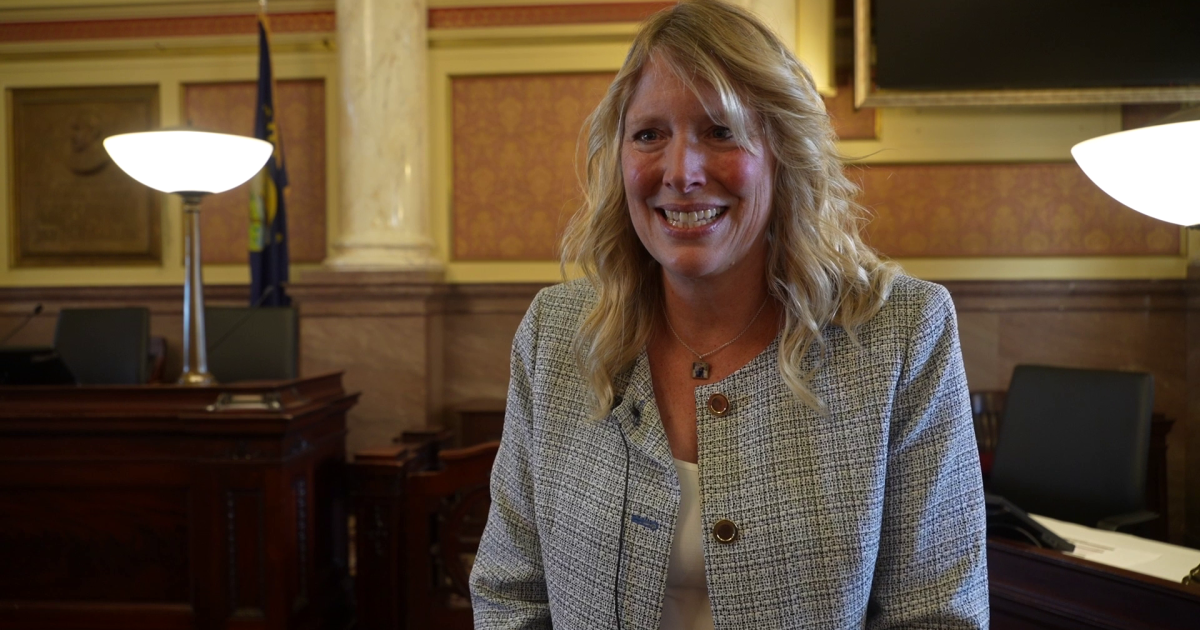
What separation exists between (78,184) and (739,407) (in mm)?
5490

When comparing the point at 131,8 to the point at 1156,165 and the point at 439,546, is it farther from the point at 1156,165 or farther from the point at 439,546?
Result: the point at 1156,165

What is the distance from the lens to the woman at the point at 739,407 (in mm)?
1068

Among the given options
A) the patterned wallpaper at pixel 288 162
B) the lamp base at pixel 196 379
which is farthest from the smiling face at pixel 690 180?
the patterned wallpaper at pixel 288 162

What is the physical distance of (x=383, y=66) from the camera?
15.3ft

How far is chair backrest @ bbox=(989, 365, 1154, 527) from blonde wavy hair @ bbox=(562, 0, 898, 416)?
6.35 feet

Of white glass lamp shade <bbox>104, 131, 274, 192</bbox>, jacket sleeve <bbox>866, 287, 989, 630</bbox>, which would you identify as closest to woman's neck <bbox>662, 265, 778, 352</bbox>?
jacket sleeve <bbox>866, 287, 989, 630</bbox>

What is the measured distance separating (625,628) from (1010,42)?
166 inches

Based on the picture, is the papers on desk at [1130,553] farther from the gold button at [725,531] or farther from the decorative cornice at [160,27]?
the decorative cornice at [160,27]

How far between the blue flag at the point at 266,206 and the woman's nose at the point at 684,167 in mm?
4131

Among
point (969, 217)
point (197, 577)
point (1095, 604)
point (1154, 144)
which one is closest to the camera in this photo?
point (1154, 144)

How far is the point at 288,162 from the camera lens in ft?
17.2

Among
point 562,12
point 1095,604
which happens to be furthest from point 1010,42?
point 1095,604

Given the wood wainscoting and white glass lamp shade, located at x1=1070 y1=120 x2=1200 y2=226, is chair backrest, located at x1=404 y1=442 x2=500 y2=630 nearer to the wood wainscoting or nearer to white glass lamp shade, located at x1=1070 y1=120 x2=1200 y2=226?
the wood wainscoting

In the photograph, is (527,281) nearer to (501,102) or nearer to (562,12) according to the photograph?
(501,102)
